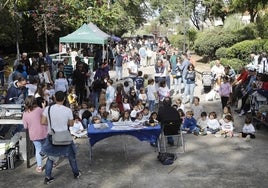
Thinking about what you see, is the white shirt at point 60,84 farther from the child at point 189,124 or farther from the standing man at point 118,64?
the standing man at point 118,64

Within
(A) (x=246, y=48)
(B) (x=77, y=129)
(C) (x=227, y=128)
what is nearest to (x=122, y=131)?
(B) (x=77, y=129)

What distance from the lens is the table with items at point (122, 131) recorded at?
9.09 m

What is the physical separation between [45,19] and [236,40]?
11915 millimetres

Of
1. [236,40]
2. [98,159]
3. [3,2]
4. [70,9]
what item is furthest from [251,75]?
[70,9]

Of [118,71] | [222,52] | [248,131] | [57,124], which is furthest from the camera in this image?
[222,52]

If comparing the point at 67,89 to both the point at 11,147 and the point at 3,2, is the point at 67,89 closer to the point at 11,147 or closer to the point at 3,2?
the point at 11,147

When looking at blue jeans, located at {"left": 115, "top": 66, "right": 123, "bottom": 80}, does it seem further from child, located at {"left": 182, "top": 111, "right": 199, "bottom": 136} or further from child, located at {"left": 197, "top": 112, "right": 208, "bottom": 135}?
child, located at {"left": 197, "top": 112, "right": 208, "bottom": 135}

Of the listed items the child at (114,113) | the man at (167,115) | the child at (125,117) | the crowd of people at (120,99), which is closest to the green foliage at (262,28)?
the crowd of people at (120,99)

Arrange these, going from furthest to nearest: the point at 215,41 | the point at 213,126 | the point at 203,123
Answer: the point at 215,41 < the point at 203,123 < the point at 213,126

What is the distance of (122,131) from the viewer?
907 centimetres

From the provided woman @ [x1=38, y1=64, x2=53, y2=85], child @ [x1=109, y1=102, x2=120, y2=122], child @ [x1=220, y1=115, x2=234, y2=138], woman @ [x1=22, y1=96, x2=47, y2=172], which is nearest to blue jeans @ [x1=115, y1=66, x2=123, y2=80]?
woman @ [x1=38, y1=64, x2=53, y2=85]

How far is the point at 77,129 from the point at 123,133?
2.47 metres

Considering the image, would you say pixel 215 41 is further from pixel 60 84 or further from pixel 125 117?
pixel 125 117

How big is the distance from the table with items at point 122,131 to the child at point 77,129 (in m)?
1.70
